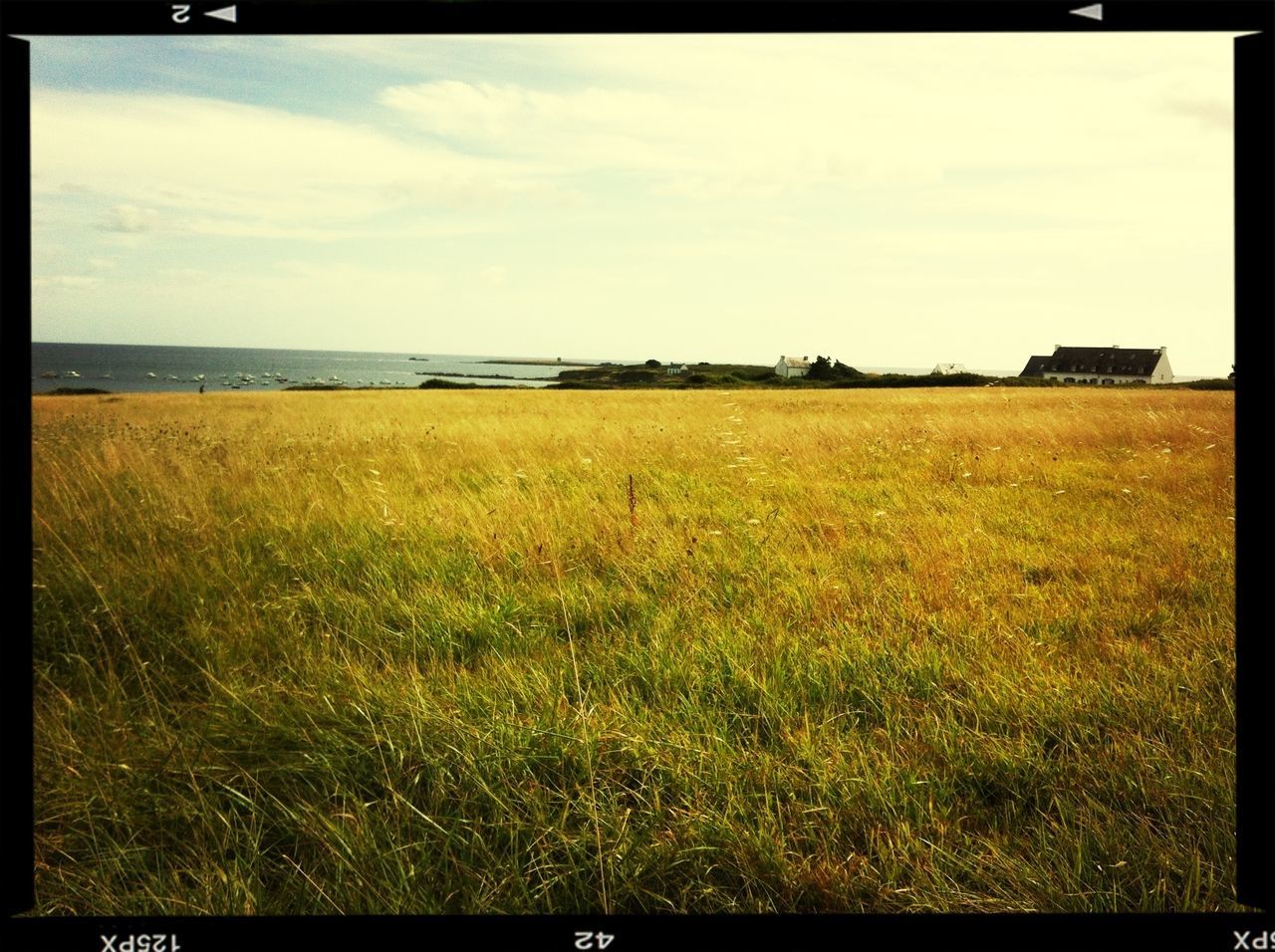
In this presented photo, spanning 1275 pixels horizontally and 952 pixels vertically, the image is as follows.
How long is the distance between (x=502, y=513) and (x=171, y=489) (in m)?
2.38

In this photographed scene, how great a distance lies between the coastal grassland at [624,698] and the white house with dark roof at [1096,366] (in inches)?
18.2

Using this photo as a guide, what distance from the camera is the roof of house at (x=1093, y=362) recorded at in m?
2.79

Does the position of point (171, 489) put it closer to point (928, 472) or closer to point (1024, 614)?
point (1024, 614)

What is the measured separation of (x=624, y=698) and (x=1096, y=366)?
2.98 metres

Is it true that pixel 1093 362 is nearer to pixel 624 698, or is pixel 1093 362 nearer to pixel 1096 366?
pixel 1096 366

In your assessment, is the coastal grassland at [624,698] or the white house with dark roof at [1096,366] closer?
the coastal grassland at [624,698]

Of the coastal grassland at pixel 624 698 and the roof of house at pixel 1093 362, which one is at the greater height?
the roof of house at pixel 1093 362

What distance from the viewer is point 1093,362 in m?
3.53

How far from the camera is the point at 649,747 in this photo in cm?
213

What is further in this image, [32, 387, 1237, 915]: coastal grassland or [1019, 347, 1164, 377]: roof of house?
[1019, 347, 1164, 377]: roof of house

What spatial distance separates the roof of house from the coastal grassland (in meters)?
0.48

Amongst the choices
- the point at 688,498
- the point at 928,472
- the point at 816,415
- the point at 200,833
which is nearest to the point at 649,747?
the point at 200,833

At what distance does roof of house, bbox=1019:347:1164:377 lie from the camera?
9.17ft

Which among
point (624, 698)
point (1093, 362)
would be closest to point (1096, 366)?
point (1093, 362)
